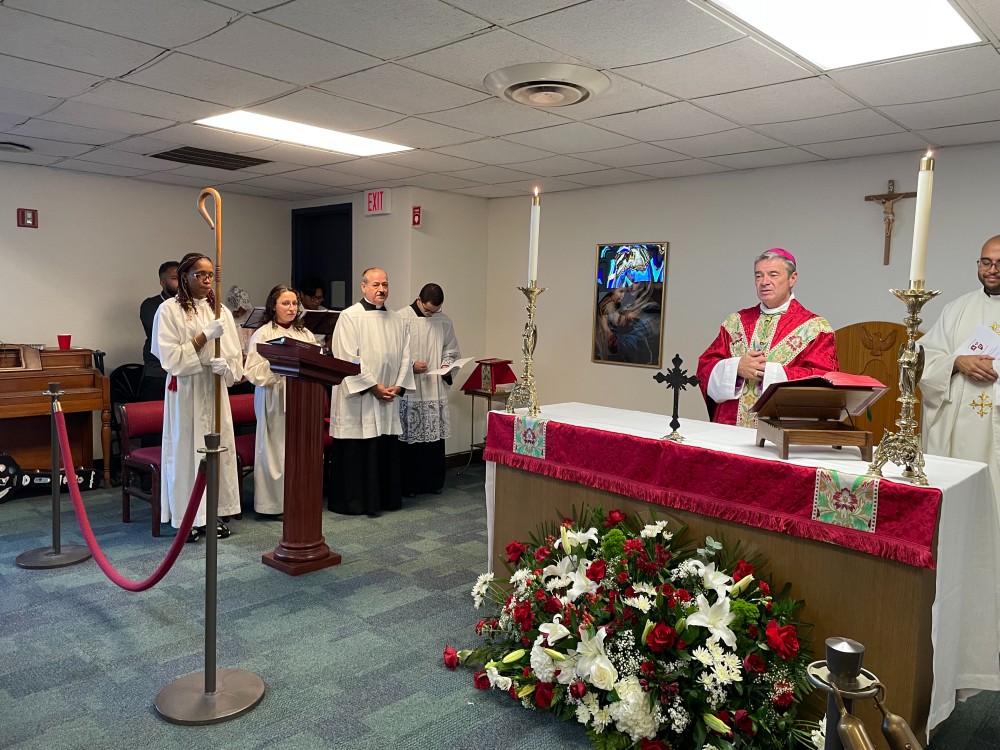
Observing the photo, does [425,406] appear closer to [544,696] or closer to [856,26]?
[544,696]

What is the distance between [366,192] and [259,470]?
301 centimetres

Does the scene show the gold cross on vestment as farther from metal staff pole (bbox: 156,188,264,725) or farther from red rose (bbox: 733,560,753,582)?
metal staff pole (bbox: 156,188,264,725)

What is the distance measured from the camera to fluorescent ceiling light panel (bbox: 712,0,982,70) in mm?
2740

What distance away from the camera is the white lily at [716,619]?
2.47m

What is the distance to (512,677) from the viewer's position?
2.95 metres

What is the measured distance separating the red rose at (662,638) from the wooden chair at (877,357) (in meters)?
3.03

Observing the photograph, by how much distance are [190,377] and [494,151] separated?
96.1 inches

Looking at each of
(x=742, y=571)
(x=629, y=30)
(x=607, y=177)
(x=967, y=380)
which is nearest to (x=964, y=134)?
(x=967, y=380)

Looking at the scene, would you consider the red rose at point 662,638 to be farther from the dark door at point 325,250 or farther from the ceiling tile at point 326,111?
the dark door at point 325,250

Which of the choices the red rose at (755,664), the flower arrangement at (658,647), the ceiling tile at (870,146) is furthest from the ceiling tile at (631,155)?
the red rose at (755,664)

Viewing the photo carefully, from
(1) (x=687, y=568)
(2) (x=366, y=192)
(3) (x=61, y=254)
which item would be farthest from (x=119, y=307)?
(1) (x=687, y=568)

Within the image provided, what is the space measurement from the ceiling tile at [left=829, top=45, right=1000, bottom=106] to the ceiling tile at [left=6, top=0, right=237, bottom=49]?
8.51 ft

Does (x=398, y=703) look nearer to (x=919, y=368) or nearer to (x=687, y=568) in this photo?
(x=687, y=568)

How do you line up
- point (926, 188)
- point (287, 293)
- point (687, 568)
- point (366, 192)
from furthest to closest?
point (366, 192), point (287, 293), point (687, 568), point (926, 188)
